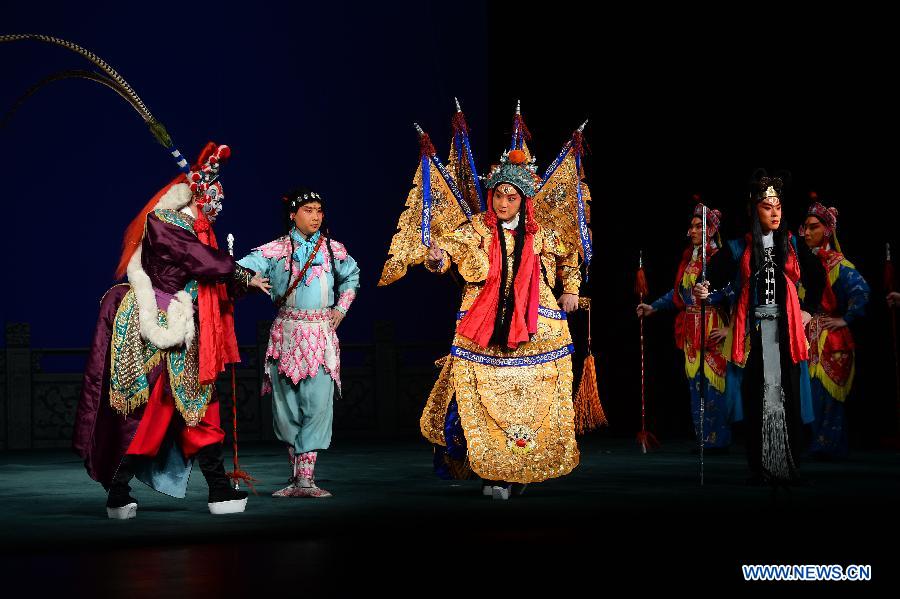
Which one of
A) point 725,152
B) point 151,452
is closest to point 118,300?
point 151,452

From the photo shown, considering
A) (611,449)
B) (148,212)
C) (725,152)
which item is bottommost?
(611,449)

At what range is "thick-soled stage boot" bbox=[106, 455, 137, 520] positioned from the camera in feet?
16.6

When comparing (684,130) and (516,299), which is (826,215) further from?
(516,299)

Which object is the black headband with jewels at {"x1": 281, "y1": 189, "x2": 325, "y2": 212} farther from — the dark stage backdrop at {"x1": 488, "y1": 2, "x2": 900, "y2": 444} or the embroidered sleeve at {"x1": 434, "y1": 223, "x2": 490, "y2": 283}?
the dark stage backdrop at {"x1": 488, "y1": 2, "x2": 900, "y2": 444}

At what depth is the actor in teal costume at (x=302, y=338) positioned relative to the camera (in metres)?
6.00

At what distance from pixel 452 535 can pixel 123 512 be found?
57.7 inches

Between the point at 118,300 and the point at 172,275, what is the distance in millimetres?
258

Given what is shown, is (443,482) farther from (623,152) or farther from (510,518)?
(623,152)

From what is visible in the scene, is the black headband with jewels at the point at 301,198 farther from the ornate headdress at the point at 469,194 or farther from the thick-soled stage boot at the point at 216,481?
the thick-soled stage boot at the point at 216,481

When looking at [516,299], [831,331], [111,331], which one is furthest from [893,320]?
[111,331]

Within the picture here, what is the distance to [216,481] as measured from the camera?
5.18m

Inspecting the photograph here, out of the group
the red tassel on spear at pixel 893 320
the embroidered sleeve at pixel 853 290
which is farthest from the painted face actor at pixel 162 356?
the red tassel on spear at pixel 893 320

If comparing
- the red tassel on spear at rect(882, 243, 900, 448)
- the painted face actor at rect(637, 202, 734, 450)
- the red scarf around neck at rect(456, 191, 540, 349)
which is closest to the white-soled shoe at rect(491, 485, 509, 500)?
the red scarf around neck at rect(456, 191, 540, 349)

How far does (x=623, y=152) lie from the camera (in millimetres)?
9266
